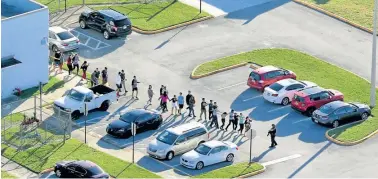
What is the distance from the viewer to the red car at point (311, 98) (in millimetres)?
75812

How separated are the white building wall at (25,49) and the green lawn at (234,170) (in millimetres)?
17180

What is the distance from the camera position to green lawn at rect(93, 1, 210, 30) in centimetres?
9044

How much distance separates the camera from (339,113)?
7431 cm

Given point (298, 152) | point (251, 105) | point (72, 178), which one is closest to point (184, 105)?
point (251, 105)

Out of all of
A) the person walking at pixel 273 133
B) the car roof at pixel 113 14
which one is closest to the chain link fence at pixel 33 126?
the person walking at pixel 273 133

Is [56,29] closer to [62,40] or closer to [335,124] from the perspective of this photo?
[62,40]

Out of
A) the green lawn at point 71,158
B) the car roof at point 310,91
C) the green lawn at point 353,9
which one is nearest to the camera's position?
the green lawn at point 71,158

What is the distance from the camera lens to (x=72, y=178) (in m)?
64.9

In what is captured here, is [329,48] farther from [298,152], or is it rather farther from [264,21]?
[298,152]

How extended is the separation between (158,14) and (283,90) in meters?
18.3

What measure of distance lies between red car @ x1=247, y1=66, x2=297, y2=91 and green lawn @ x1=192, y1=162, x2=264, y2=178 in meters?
11.4

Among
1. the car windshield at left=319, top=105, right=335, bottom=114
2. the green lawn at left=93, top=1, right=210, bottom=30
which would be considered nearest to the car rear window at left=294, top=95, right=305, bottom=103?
the car windshield at left=319, top=105, right=335, bottom=114

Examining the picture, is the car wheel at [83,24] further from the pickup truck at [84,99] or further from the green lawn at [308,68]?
the pickup truck at [84,99]

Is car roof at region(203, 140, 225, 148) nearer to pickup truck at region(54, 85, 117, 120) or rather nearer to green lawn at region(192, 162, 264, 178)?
green lawn at region(192, 162, 264, 178)
